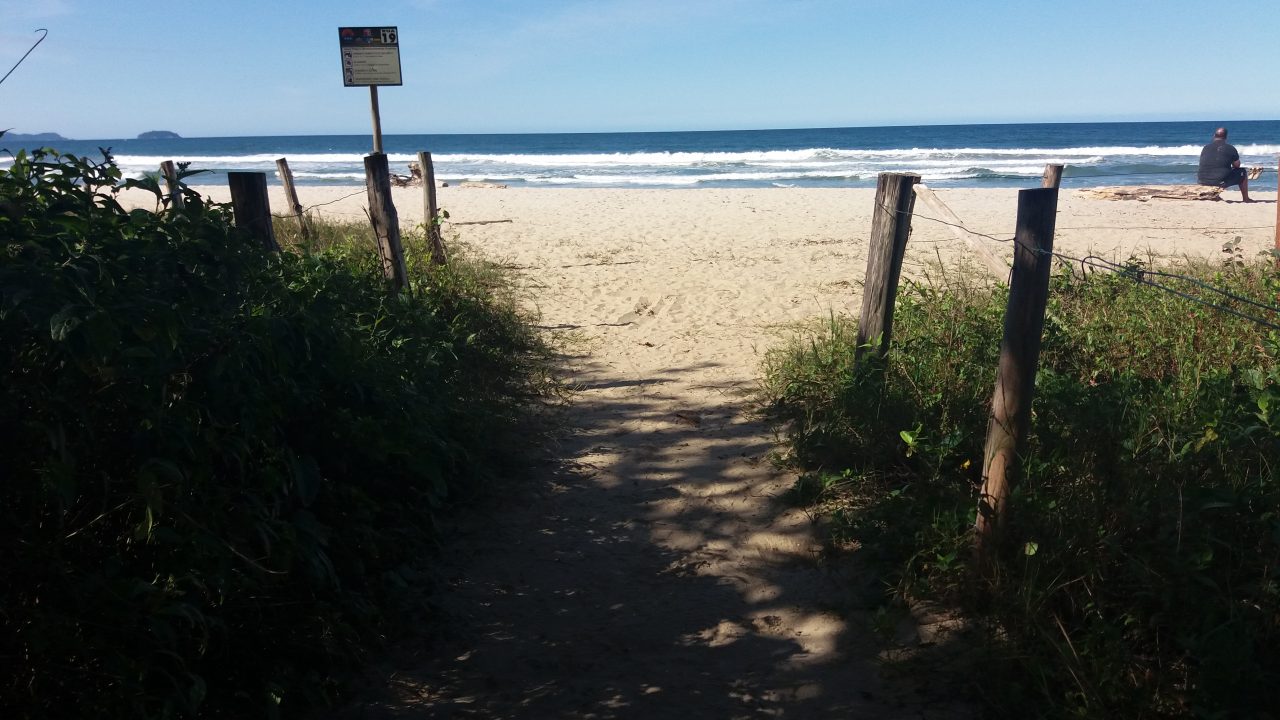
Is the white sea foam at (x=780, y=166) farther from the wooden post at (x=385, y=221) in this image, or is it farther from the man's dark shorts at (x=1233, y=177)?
the wooden post at (x=385, y=221)

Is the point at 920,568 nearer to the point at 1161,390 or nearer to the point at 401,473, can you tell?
the point at 1161,390

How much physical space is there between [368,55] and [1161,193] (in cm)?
1714

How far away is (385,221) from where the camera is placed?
5852 mm

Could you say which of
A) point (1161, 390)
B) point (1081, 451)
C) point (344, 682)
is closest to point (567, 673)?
Answer: point (344, 682)

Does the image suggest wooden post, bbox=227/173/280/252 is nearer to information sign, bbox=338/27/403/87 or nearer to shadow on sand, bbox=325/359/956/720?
shadow on sand, bbox=325/359/956/720

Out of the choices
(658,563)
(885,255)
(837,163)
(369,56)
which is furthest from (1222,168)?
(837,163)

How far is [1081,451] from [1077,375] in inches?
59.7

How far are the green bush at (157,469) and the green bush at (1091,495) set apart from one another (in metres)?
2.21

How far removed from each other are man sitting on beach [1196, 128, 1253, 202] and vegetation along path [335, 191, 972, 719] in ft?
51.4

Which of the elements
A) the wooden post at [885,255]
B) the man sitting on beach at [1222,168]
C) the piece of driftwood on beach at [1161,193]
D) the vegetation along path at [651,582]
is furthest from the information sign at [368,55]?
the man sitting on beach at [1222,168]

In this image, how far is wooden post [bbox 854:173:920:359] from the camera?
4.86m

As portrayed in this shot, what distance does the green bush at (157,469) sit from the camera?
6.56 ft

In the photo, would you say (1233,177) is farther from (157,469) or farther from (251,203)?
(157,469)

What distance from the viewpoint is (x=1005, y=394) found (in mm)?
3211
